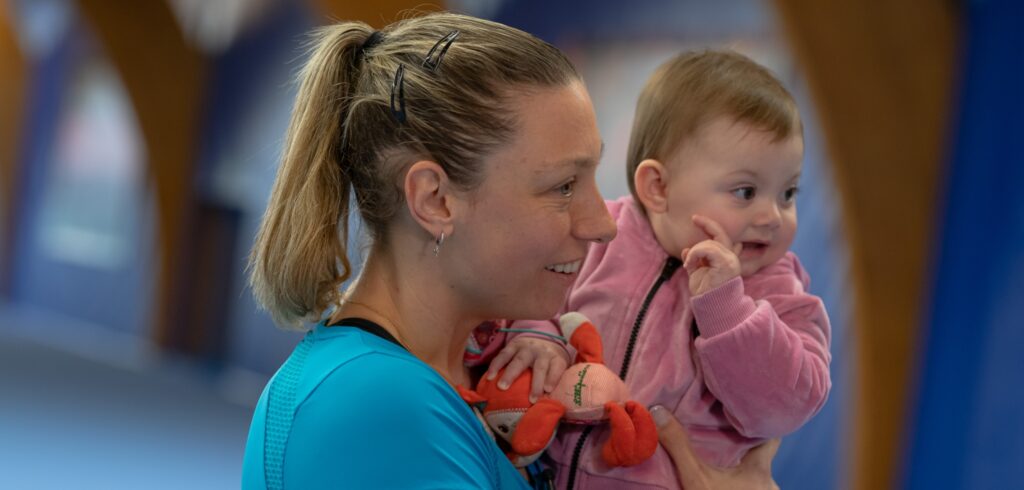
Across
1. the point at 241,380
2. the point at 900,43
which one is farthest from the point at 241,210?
the point at 900,43

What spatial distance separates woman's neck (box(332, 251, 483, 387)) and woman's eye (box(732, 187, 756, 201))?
56 cm

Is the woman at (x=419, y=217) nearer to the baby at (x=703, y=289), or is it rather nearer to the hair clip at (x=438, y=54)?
the hair clip at (x=438, y=54)

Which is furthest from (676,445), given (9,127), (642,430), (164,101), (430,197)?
(9,127)

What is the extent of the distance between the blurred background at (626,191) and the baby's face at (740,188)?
725mm

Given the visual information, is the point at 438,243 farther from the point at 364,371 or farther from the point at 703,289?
the point at 703,289

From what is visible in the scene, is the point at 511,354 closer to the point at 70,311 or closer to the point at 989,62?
the point at 989,62

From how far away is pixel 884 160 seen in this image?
19.1 ft

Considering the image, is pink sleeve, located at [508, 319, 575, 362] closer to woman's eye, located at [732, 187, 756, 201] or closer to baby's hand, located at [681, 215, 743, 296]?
baby's hand, located at [681, 215, 743, 296]

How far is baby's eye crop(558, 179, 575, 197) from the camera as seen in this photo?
1.74 metres

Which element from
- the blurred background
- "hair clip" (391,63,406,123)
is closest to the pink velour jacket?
"hair clip" (391,63,406,123)

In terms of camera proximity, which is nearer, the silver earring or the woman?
the woman

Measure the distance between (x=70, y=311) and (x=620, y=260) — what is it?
13479mm

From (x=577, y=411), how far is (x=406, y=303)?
1.12ft

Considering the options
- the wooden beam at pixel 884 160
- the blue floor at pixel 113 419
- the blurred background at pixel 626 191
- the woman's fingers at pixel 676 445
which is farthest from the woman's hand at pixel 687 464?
the blue floor at pixel 113 419
